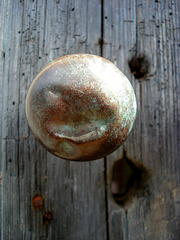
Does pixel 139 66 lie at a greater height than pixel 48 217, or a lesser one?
greater

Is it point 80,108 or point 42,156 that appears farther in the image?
point 42,156

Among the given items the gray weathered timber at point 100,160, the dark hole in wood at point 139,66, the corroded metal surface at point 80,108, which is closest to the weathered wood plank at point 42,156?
the gray weathered timber at point 100,160

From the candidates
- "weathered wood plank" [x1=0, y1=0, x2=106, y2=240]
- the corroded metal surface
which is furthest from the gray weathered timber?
the corroded metal surface

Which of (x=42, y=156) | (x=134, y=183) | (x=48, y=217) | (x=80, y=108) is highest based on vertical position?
(x=80, y=108)

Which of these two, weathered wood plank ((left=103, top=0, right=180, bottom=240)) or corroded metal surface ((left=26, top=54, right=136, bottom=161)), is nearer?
corroded metal surface ((left=26, top=54, right=136, bottom=161))

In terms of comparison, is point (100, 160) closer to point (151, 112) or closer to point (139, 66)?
point (151, 112)

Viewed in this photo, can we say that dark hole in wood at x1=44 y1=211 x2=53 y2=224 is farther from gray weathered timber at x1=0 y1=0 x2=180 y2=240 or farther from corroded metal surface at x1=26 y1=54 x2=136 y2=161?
corroded metal surface at x1=26 y1=54 x2=136 y2=161

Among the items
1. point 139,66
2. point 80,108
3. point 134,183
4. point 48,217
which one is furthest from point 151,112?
point 48,217
